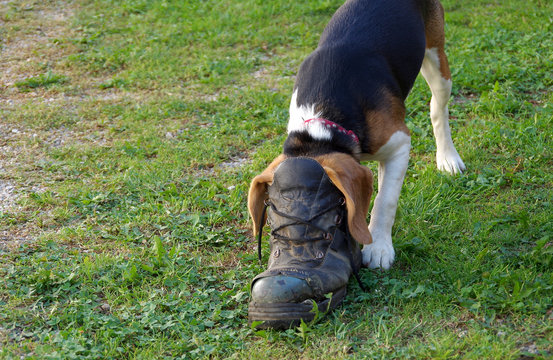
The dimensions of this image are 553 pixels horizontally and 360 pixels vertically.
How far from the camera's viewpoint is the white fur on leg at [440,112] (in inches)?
195

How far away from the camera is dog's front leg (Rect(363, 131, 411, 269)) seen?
3.76 m

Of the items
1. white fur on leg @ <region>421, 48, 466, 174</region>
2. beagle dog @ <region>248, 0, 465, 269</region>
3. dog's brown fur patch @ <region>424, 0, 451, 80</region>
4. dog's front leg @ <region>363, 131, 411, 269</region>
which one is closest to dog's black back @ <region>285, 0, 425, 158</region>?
beagle dog @ <region>248, 0, 465, 269</region>

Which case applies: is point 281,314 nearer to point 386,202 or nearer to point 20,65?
point 386,202

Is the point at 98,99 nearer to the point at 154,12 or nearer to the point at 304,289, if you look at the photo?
the point at 154,12

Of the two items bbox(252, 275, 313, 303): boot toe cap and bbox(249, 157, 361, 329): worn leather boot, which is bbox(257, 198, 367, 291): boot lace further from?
bbox(252, 275, 313, 303): boot toe cap

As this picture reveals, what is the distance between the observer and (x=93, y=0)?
32.3ft

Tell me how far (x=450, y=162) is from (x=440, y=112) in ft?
1.42

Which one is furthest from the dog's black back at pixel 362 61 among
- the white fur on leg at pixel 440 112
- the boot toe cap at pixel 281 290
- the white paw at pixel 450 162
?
the boot toe cap at pixel 281 290

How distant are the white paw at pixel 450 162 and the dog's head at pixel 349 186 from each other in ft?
5.11

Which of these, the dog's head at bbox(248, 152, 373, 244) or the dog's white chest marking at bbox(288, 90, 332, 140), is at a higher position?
the dog's white chest marking at bbox(288, 90, 332, 140)

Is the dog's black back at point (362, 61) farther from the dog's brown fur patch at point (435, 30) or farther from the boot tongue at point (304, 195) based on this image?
the boot tongue at point (304, 195)

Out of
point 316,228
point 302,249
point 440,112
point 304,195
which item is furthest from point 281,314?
point 440,112

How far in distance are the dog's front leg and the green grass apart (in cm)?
12

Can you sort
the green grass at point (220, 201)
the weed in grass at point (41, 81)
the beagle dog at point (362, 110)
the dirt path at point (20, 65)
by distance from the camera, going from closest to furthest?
the green grass at point (220, 201) < the beagle dog at point (362, 110) < the dirt path at point (20, 65) < the weed in grass at point (41, 81)
